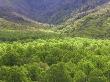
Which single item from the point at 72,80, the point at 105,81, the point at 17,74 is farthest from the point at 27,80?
the point at 105,81

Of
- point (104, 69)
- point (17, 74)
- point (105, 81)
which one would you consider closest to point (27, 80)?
point (17, 74)

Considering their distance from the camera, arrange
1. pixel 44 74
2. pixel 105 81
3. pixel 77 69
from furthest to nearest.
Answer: pixel 77 69 → pixel 44 74 → pixel 105 81

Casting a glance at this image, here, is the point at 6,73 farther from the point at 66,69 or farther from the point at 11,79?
the point at 66,69

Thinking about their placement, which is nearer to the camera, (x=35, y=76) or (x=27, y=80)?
(x=27, y=80)

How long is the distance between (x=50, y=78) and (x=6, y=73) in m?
18.4

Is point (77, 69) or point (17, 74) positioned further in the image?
point (77, 69)

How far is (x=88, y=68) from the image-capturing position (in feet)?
647

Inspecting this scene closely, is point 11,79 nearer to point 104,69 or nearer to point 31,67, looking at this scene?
point 31,67

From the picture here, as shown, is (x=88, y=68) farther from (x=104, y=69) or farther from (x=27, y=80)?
(x=27, y=80)

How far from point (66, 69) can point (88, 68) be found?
16.0 meters

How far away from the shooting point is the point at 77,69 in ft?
644

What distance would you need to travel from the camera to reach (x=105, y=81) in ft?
556

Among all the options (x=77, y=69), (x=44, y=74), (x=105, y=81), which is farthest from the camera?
(x=77, y=69)

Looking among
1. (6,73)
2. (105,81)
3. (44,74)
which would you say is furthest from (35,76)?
(105,81)
